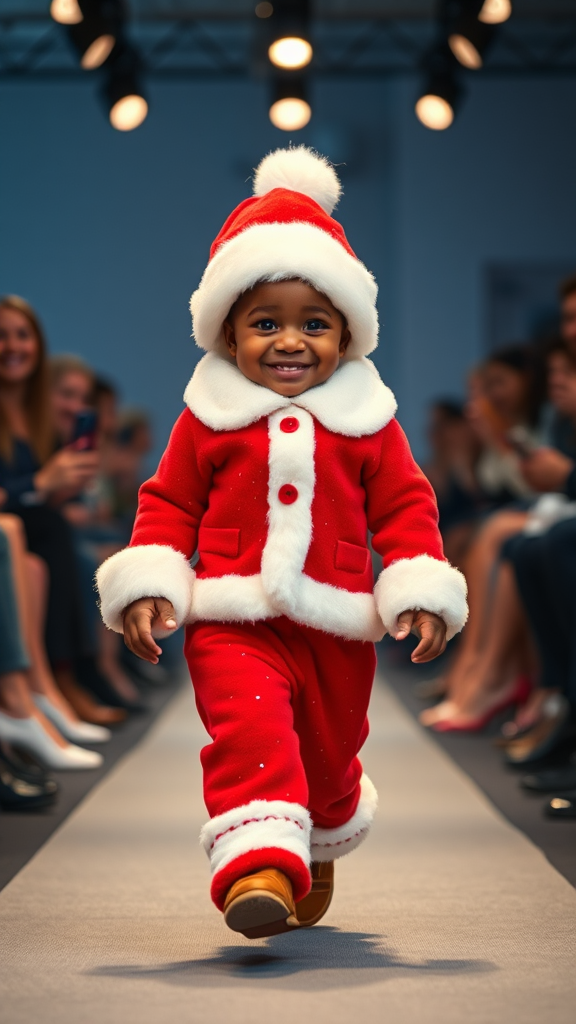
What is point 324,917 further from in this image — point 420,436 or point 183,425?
point 420,436

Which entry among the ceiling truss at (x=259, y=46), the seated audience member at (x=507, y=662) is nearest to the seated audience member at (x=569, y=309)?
the seated audience member at (x=507, y=662)

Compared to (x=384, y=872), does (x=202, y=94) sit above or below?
above

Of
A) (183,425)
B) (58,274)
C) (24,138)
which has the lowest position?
(183,425)

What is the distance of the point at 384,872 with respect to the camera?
217 cm

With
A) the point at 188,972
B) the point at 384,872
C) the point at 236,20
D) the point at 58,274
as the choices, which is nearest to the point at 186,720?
the point at 384,872

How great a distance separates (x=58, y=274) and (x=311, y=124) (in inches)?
70.6

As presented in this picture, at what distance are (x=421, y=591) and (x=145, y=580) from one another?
0.33 m

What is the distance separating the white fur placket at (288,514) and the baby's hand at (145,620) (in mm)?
123

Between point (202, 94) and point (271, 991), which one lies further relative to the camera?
point (202, 94)

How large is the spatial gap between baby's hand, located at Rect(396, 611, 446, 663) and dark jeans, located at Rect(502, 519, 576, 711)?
3.62ft

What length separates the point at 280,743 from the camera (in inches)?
62.3

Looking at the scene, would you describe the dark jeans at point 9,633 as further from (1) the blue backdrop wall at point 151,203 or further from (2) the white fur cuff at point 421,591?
(1) the blue backdrop wall at point 151,203

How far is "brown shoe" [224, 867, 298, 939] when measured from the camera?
145 cm

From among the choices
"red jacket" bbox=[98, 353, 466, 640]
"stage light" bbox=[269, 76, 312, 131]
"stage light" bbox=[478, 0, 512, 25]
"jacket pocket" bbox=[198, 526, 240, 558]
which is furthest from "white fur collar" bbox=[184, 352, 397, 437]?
"stage light" bbox=[269, 76, 312, 131]
